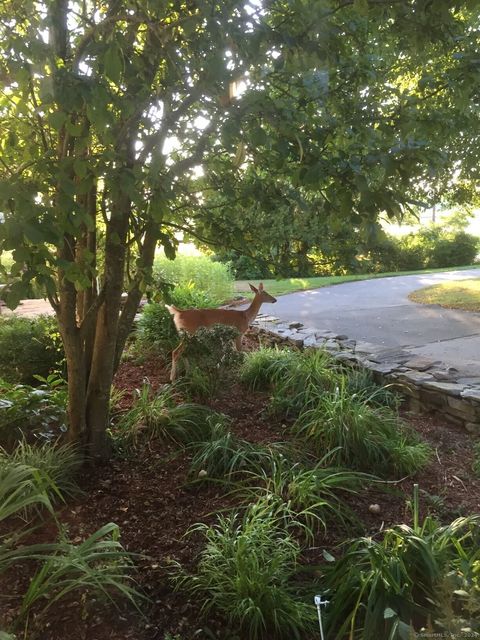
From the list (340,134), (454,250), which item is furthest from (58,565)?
(454,250)

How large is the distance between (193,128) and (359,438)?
247cm

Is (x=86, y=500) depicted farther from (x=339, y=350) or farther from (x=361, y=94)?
(x=339, y=350)

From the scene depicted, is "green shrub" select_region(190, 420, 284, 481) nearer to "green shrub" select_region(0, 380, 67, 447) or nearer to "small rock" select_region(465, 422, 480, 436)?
"green shrub" select_region(0, 380, 67, 447)

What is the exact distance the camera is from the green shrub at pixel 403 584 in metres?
1.96

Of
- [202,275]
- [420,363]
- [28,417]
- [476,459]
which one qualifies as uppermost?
[202,275]

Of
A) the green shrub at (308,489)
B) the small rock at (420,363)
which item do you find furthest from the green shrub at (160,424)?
the small rock at (420,363)

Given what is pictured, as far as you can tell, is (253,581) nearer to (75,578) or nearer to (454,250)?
(75,578)

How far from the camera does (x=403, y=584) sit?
2260 mm

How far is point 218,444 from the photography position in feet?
12.6

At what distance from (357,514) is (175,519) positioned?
43.7 inches

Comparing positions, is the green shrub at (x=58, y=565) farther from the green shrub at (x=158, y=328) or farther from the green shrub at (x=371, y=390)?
the green shrub at (x=158, y=328)

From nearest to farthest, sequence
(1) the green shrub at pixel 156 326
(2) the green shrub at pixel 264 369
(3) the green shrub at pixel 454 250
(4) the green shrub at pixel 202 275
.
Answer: (2) the green shrub at pixel 264 369
(1) the green shrub at pixel 156 326
(4) the green shrub at pixel 202 275
(3) the green shrub at pixel 454 250

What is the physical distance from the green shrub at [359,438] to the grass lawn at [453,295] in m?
5.98

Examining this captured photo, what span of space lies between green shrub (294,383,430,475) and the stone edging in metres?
0.64
